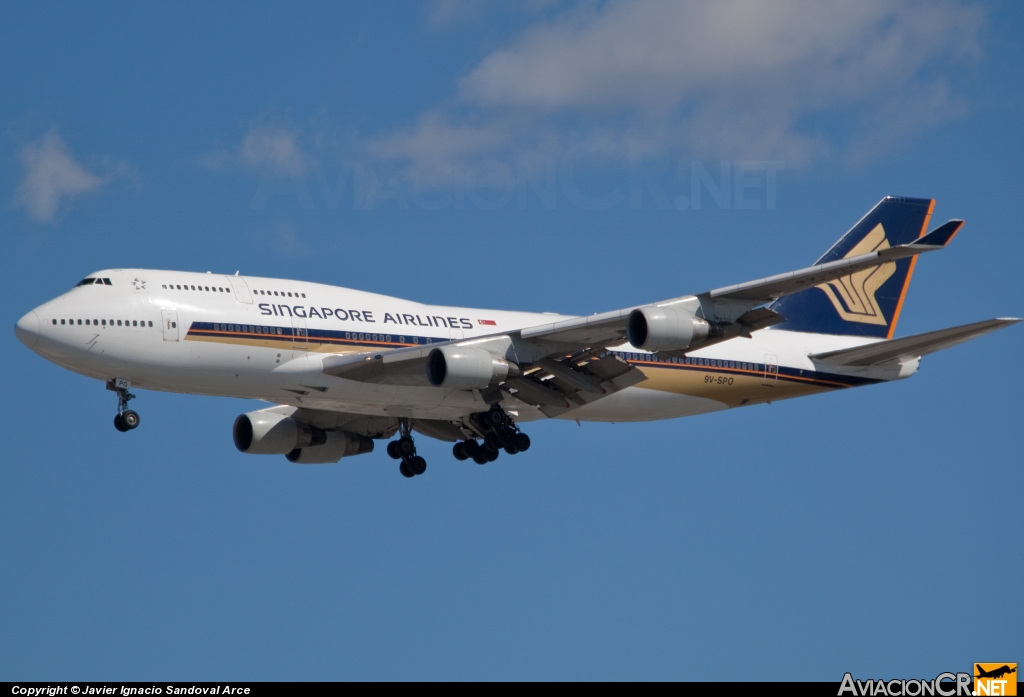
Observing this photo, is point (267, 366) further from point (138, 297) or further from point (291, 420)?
point (291, 420)

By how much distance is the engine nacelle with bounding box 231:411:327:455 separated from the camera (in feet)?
155

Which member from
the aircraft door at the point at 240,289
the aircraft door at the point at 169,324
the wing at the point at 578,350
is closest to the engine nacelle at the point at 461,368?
the wing at the point at 578,350

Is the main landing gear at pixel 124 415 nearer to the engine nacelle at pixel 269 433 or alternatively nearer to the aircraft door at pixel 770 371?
the engine nacelle at pixel 269 433

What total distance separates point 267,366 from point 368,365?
9.53 feet

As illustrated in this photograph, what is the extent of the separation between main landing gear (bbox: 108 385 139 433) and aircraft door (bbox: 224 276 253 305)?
4170 mm

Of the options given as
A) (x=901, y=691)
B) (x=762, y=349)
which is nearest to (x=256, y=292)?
(x=762, y=349)

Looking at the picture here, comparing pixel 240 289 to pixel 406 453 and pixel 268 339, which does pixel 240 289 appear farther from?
pixel 406 453

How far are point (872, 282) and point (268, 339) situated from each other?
927 inches

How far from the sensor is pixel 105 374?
40062mm

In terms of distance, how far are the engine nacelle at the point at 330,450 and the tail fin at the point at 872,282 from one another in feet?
52.2

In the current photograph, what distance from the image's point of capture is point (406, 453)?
47719 millimetres

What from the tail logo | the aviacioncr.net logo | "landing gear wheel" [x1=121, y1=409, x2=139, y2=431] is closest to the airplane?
"landing gear wheel" [x1=121, y1=409, x2=139, y2=431]

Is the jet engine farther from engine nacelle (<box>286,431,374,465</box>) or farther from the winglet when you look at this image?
the winglet

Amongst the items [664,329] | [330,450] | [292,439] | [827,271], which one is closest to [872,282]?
[827,271]
